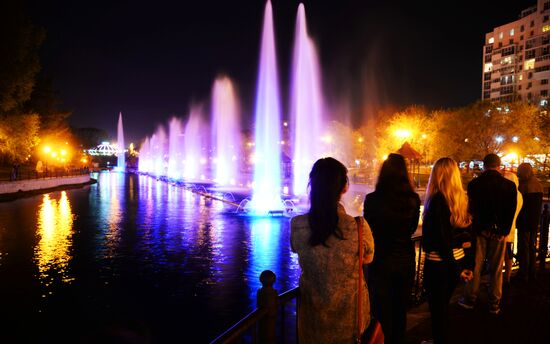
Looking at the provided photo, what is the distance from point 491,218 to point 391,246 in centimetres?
259

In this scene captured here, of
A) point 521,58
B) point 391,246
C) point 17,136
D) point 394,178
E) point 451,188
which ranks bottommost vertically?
point 391,246

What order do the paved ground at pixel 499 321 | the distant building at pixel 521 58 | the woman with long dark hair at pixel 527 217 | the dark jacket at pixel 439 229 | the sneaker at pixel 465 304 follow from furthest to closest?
Answer: the distant building at pixel 521 58 < the woman with long dark hair at pixel 527 217 < the sneaker at pixel 465 304 < the paved ground at pixel 499 321 < the dark jacket at pixel 439 229

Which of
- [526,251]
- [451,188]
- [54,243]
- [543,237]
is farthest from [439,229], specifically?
[54,243]

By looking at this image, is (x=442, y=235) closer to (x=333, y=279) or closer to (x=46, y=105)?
(x=333, y=279)

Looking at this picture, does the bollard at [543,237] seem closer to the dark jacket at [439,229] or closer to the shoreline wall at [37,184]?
the dark jacket at [439,229]

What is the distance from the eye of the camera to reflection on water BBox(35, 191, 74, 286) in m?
11.3

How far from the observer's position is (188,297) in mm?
9227

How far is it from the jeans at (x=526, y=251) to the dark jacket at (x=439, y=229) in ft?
13.5

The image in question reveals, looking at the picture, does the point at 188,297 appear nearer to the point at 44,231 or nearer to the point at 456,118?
the point at 44,231

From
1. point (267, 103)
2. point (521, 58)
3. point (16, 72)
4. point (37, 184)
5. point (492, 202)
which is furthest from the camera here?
point (521, 58)

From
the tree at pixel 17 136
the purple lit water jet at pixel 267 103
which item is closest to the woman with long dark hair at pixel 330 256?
the purple lit water jet at pixel 267 103

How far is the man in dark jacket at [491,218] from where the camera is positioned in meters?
5.84

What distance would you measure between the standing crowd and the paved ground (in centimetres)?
→ 25

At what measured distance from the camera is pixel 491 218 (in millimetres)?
6000
